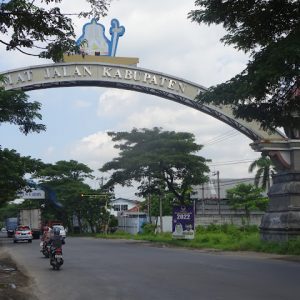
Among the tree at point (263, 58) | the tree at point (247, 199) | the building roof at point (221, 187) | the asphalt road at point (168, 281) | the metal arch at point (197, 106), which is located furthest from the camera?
the building roof at point (221, 187)

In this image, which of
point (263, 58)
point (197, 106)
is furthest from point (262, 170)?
point (263, 58)

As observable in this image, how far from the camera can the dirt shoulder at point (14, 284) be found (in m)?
Result: 11.8

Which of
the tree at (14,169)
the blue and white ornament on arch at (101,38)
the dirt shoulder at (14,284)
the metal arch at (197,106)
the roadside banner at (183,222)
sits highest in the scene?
the blue and white ornament on arch at (101,38)

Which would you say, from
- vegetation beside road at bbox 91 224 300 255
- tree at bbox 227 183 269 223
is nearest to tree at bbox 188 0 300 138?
vegetation beside road at bbox 91 224 300 255

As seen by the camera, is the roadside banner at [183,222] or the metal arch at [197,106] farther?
the roadside banner at [183,222]

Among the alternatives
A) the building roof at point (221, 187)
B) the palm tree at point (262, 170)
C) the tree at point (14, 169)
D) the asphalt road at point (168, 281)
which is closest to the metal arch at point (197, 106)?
the tree at point (14, 169)

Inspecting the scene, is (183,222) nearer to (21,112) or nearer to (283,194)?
(283,194)

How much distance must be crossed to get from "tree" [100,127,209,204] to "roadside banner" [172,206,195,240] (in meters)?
3.36

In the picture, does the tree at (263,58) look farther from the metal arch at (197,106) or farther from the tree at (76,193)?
the tree at (76,193)

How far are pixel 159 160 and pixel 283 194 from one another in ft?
41.1

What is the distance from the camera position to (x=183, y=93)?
31.9 m

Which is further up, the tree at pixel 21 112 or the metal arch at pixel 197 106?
the metal arch at pixel 197 106

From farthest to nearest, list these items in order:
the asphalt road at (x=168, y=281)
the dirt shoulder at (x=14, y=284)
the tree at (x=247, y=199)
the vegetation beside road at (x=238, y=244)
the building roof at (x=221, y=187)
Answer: the building roof at (x=221, y=187)
the tree at (x=247, y=199)
the vegetation beside road at (x=238, y=244)
the dirt shoulder at (x=14, y=284)
the asphalt road at (x=168, y=281)

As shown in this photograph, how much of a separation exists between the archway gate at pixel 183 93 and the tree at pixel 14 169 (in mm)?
4325
